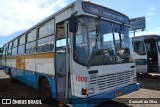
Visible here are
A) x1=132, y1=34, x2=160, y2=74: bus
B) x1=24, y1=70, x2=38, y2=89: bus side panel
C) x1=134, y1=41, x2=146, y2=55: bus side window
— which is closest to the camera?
x1=24, y1=70, x2=38, y2=89: bus side panel

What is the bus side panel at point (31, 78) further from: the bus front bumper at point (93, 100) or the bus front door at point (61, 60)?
the bus front bumper at point (93, 100)

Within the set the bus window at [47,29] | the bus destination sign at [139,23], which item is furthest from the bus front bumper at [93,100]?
the bus destination sign at [139,23]

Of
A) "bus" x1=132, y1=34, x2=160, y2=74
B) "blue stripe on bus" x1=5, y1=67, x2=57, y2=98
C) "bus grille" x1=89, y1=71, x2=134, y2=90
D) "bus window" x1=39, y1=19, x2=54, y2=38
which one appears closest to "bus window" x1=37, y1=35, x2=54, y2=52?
"bus window" x1=39, y1=19, x2=54, y2=38

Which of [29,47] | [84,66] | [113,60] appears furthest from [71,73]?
[29,47]

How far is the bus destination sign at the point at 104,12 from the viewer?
5422 mm

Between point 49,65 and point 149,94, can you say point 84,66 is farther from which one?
point 149,94

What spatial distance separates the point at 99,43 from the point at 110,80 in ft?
3.69

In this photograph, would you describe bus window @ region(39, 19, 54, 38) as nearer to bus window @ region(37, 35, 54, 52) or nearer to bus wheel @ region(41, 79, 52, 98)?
bus window @ region(37, 35, 54, 52)

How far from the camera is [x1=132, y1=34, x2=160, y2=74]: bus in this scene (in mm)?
12281

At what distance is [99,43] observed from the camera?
5531 mm

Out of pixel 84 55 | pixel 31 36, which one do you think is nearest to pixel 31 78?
pixel 31 36

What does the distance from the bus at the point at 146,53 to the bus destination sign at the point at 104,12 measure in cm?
620

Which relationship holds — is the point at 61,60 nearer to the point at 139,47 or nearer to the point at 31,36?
the point at 31,36

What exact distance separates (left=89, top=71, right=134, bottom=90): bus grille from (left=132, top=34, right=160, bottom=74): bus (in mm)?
6551
